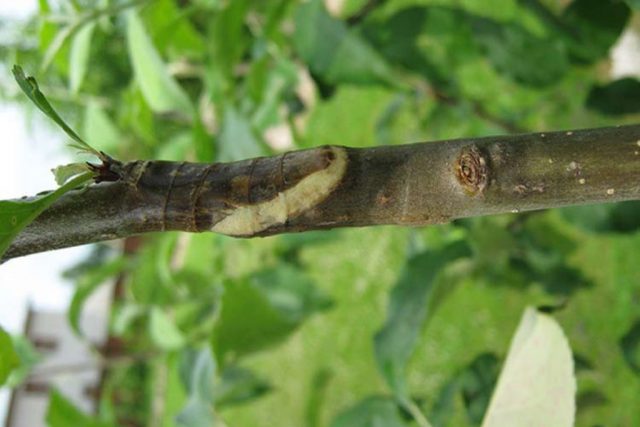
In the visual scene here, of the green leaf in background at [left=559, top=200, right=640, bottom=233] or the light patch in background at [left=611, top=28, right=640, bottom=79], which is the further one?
the light patch in background at [left=611, top=28, right=640, bottom=79]

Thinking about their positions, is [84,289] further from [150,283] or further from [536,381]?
[536,381]

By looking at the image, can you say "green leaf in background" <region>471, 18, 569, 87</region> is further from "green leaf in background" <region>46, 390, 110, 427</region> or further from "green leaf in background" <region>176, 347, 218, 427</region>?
"green leaf in background" <region>46, 390, 110, 427</region>

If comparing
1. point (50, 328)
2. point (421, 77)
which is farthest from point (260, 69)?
point (50, 328)

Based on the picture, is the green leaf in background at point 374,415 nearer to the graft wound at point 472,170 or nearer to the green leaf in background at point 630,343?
the green leaf in background at point 630,343

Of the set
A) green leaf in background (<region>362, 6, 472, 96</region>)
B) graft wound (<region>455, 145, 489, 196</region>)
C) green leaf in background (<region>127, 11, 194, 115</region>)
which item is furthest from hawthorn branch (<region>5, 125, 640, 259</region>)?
green leaf in background (<region>362, 6, 472, 96</region>)

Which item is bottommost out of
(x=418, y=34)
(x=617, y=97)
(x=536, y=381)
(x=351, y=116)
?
(x=536, y=381)

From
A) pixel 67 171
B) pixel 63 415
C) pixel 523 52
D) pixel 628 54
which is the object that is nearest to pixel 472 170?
pixel 67 171

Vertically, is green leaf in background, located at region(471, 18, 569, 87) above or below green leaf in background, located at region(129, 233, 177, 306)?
above
